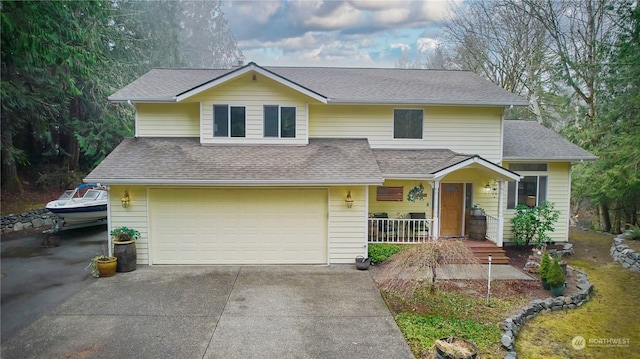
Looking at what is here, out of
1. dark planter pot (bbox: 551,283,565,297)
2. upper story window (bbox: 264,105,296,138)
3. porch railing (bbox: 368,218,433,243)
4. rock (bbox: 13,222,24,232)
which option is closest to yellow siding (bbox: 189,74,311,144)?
upper story window (bbox: 264,105,296,138)

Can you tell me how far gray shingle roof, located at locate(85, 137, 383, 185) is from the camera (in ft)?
31.4

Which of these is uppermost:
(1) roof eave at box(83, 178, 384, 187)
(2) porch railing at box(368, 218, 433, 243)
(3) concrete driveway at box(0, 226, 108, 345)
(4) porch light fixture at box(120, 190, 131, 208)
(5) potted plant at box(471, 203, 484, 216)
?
(1) roof eave at box(83, 178, 384, 187)

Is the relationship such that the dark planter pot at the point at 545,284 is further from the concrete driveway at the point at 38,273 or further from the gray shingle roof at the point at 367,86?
the concrete driveway at the point at 38,273

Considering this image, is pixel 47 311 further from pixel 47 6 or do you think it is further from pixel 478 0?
pixel 478 0

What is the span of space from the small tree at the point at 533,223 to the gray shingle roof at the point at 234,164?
18.3 feet

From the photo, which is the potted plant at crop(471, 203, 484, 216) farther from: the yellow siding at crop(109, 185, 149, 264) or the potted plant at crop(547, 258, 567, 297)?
the yellow siding at crop(109, 185, 149, 264)

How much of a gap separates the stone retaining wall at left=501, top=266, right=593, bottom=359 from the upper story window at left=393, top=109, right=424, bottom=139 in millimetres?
6349

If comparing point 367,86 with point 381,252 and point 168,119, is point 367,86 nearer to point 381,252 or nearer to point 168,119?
point 381,252

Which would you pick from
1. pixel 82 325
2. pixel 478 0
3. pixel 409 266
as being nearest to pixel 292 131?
pixel 409 266

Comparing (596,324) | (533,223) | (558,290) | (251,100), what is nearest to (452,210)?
(533,223)

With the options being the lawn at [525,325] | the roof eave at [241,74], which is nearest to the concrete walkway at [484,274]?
the lawn at [525,325]

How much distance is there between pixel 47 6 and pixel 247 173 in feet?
18.0

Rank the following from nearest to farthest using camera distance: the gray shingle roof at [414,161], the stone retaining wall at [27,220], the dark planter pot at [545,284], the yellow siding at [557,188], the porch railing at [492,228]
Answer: the dark planter pot at [545,284] → the gray shingle roof at [414,161] → the porch railing at [492,228] → the yellow siding at [557,188] → the stone retaining wall at [27,220]

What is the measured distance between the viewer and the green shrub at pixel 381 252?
1023cm
